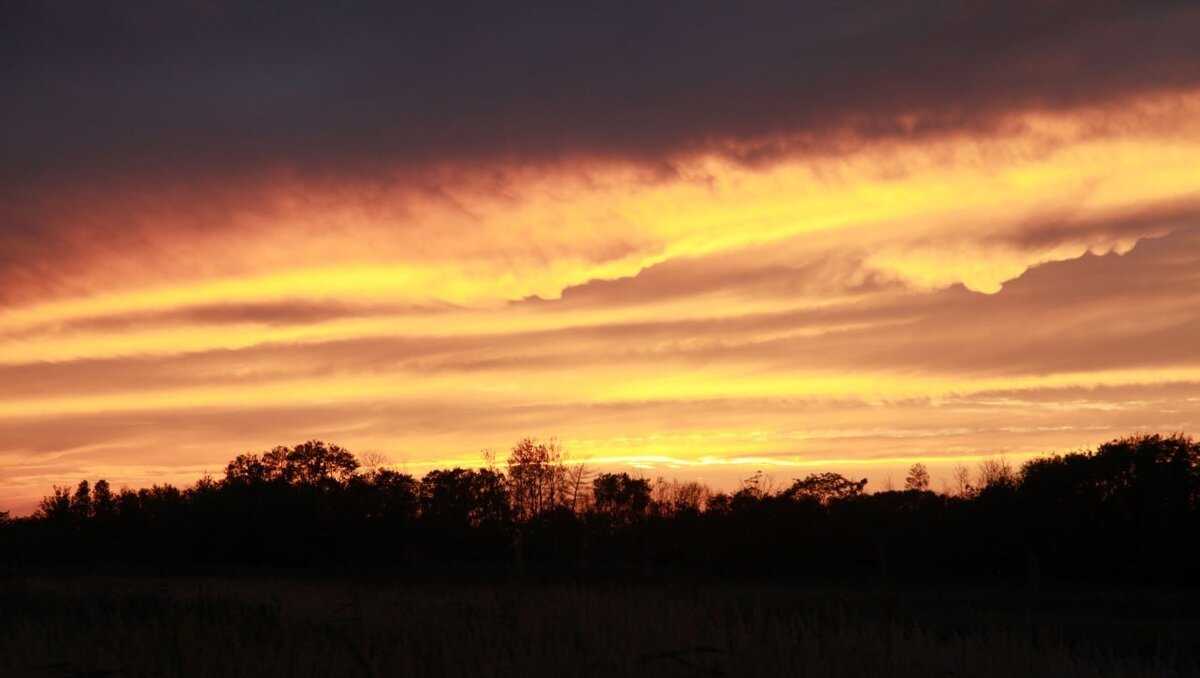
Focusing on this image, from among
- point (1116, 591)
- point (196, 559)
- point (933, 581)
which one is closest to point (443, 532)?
point (196, 559)

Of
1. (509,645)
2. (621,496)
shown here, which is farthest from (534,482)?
(509,645)

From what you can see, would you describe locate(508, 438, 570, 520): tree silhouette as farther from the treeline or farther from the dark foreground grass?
the dark foreground grass

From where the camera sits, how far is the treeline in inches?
1834

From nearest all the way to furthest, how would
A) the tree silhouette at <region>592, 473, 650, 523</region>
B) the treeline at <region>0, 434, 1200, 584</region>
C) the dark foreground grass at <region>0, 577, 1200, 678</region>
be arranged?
the dark foreground grass at <region>0, 577, 1200, 678</region> < the treeline at <region>0, 434, 1200, 584</region> < the tree silhouette at <region>592, 473, 650, 523</region>

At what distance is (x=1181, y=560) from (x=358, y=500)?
42.1 m

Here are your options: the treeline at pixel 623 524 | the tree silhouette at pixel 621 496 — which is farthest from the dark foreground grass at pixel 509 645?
the tree silhouette at pixel 621 496

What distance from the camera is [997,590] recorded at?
135 ft

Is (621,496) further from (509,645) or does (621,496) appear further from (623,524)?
(509,645)

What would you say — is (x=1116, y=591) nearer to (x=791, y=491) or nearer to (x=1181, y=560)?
(x=1181, y=560)

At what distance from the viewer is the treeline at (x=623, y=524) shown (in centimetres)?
4659

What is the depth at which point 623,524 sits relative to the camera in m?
70.2

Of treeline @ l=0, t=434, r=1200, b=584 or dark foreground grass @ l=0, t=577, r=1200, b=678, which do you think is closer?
dark foreground grass @ l=0, t=577, r=1200, b=678

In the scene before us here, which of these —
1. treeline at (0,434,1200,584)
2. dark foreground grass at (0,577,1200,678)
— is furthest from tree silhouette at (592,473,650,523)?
dark foreground grass at (0,577,1200,678)

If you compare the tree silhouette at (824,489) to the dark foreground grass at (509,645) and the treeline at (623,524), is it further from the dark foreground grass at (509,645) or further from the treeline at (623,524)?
the dark foreground grass at (509,645)
